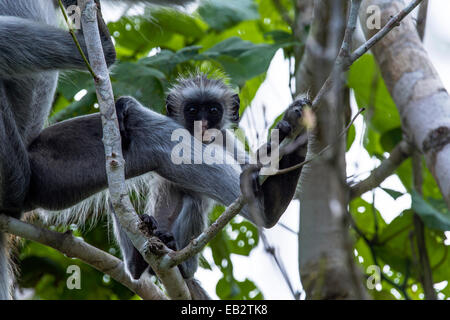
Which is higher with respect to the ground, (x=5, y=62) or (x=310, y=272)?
(x=5, y=62)

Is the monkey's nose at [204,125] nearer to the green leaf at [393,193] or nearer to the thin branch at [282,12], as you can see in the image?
the thin branch at [282,12]

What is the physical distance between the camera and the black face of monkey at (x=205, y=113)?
4.96 meters

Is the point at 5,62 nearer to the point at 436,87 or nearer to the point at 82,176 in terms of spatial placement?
the point at 82,176

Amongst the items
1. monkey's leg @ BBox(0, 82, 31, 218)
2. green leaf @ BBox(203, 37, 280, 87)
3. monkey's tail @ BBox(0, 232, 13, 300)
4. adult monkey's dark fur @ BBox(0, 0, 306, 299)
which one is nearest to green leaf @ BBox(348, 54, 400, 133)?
green leaf @ BBox(203, 37, 280, 87)

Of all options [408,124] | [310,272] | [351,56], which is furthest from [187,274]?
[310,272]

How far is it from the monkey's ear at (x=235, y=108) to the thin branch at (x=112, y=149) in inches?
79.9

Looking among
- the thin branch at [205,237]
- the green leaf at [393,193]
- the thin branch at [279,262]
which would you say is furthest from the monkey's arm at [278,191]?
the thin branch at [279,262]

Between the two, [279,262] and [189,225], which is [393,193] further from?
[279,262]

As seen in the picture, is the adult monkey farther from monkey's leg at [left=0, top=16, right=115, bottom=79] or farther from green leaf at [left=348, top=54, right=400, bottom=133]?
green leaf at [left=348, top=54, right=400, bottom=133]

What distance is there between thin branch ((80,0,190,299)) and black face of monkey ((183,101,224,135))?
163 cm

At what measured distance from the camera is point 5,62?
149 inches

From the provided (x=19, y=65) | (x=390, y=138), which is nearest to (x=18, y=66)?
(x=19, y=65)

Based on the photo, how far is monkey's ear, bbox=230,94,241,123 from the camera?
5.24 meters
